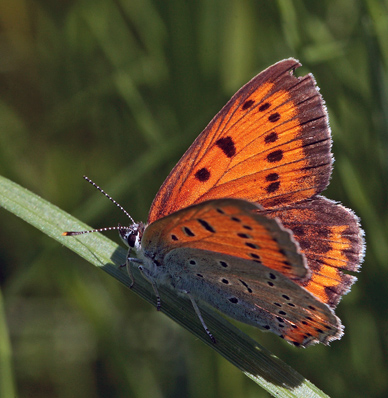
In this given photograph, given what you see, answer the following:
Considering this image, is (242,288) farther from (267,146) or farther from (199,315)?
(267,146)

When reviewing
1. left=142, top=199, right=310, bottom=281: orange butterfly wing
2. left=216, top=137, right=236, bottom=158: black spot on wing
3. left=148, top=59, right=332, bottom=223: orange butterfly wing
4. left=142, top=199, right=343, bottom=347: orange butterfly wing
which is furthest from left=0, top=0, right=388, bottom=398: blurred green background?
left=142, top=199, right=310, bottom=281: orange butterfly wing

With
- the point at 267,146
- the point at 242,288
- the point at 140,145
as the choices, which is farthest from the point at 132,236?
the point at 140,145

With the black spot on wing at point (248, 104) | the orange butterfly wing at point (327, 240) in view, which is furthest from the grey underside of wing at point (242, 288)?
the black spot on wing at point (248, 104)

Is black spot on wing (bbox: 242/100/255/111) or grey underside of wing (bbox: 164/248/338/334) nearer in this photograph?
grey underside of wing (bbox: 164/248/338/334)

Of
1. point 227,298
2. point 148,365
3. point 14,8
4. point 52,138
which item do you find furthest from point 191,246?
point 14,8

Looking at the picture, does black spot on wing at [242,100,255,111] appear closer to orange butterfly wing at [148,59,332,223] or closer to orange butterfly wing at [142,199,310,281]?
orange butterfly wing at [148,59,332,223]

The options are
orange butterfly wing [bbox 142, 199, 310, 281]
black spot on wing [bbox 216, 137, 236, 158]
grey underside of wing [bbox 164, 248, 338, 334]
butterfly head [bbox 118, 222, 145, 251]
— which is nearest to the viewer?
orange butterfly wing [bbox 142, 199, 310, 281]

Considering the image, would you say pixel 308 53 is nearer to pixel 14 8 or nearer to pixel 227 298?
pixel 227 298
